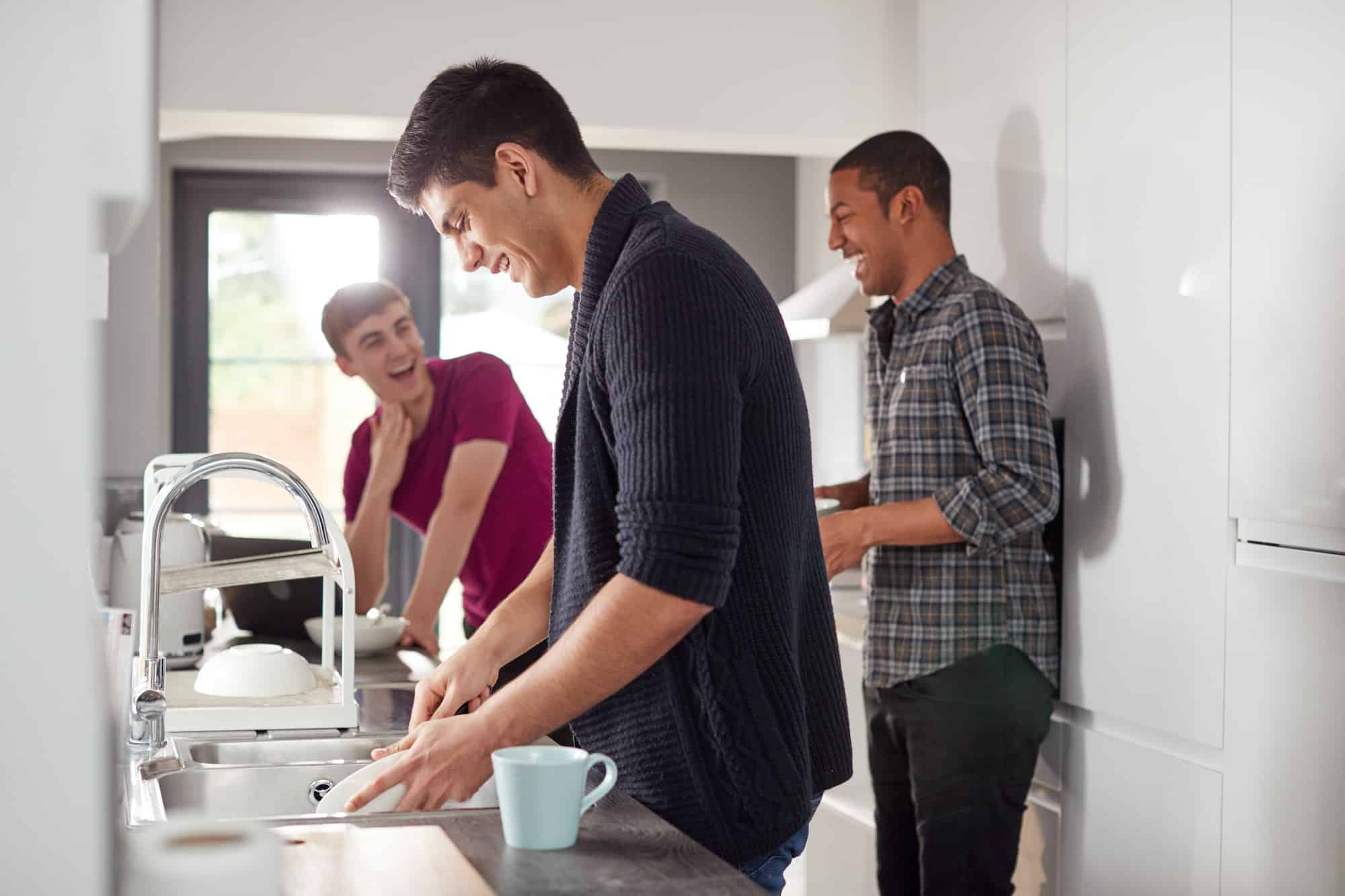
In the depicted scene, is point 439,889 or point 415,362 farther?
point 415,362

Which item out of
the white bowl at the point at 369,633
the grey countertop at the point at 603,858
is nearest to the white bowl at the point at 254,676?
the white bowl at the point at 369,633

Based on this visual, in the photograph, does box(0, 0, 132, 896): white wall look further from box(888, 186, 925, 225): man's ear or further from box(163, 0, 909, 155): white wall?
box(163, 0, 909, 155): white wall

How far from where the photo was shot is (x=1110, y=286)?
2129 mm

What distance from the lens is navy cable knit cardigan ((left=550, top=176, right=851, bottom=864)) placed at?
→ 39.0 inches

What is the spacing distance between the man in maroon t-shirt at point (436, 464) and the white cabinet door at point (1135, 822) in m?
1.11

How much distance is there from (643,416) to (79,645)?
0.83 m

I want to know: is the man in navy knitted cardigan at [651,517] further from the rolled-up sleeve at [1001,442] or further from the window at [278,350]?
the window at [278,350]

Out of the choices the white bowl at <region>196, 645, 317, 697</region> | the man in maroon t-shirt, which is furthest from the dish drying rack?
the man in maroon t-shirt

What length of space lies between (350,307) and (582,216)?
139cm

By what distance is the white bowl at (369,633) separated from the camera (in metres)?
2.14

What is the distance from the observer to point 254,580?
1.61 meters

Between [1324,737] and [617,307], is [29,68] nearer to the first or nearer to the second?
[617,307]

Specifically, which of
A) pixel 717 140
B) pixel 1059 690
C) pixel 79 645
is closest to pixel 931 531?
pixel 1059 690

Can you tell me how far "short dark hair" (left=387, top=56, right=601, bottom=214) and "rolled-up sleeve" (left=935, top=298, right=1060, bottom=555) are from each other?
1053 mm
